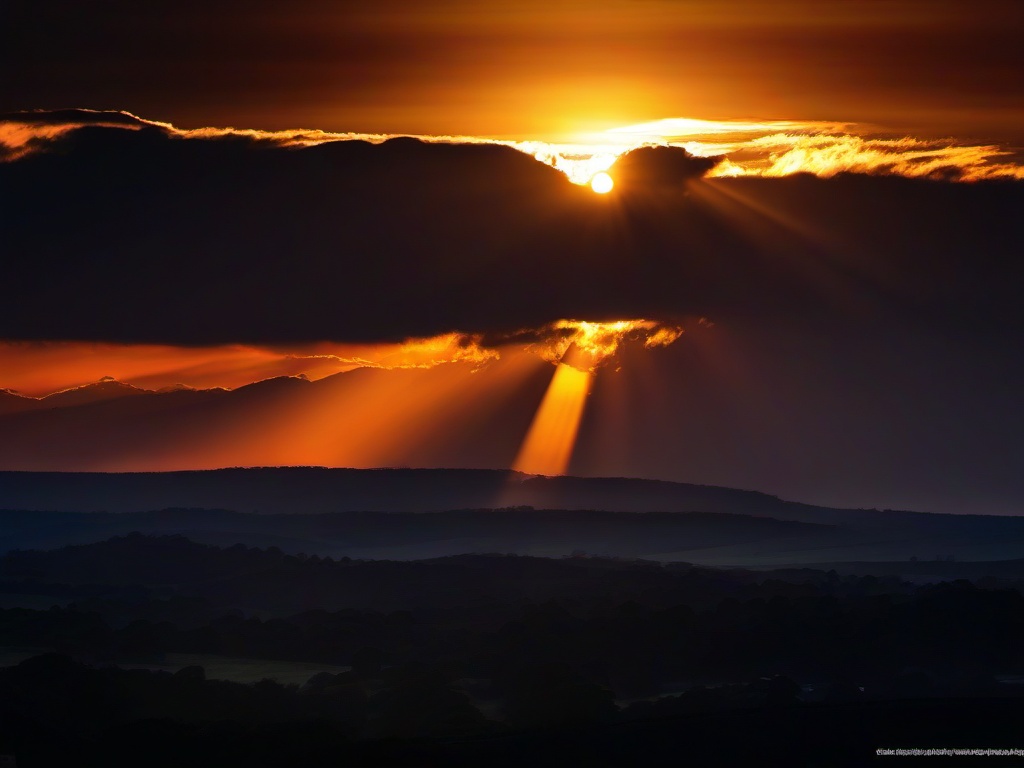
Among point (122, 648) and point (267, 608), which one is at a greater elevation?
point (122, 648)

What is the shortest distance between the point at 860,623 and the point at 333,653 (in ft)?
108

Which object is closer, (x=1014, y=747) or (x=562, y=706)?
(x=1014, y=747)

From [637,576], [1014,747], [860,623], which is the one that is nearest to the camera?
[1014,747]

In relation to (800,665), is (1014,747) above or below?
above

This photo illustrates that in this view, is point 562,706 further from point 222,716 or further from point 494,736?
point 222,716

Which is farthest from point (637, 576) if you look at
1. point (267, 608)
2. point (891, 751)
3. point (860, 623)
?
point (891, 751)

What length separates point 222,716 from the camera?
77.1m

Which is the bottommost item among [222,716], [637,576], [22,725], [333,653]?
[637,576]

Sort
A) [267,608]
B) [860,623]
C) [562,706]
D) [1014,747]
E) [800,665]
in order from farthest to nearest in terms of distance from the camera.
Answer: [267,608]
[860,623]
[800,665]
[562,706]
[1014,747]

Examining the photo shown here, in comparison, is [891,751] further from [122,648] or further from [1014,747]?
[122,648]

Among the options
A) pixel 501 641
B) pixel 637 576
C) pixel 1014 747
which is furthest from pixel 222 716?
pixel 637 576

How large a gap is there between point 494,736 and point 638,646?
105 feet

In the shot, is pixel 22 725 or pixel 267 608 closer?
pixel 22 725

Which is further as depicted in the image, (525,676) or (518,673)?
(518,673)
